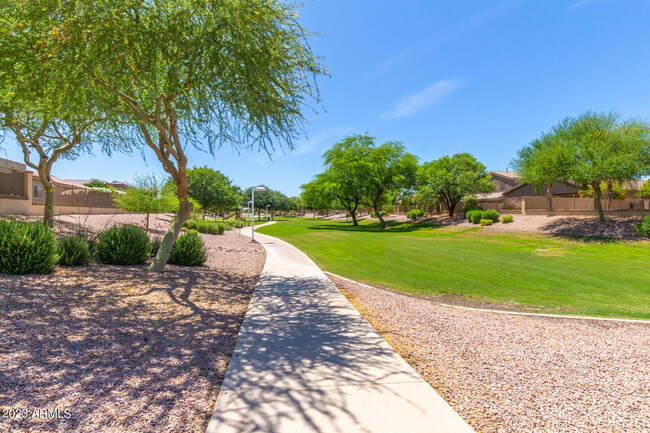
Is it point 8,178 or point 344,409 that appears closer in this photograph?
point 344,409

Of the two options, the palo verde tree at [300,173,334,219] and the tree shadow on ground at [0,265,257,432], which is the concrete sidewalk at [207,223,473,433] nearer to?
the tree shadow on ground at [0,265,257,432]

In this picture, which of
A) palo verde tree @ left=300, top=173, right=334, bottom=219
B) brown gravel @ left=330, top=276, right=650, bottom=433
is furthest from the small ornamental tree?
palo verde tree @ left=300, top=173, right=334, bottom=219

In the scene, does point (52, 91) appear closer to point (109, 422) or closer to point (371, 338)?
point (109, 422)

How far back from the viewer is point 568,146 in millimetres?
25812

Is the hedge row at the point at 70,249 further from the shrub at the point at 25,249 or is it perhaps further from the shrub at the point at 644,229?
the shrub at the point at 644,229

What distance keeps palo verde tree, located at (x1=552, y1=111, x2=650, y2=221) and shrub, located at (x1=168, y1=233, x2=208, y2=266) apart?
27.7 metres

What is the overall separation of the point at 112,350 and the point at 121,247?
6.30 meters

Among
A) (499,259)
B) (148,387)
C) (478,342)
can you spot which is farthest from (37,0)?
(499,259)

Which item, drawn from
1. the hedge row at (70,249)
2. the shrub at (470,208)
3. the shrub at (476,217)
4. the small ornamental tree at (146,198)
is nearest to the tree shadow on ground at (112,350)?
the hedge row at (70,249)

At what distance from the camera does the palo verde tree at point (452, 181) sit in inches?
1718

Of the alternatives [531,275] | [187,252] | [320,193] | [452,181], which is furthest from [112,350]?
[320,193]

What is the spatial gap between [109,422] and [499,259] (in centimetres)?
1790

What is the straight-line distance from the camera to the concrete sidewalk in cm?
286

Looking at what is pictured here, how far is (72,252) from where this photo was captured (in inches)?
334
